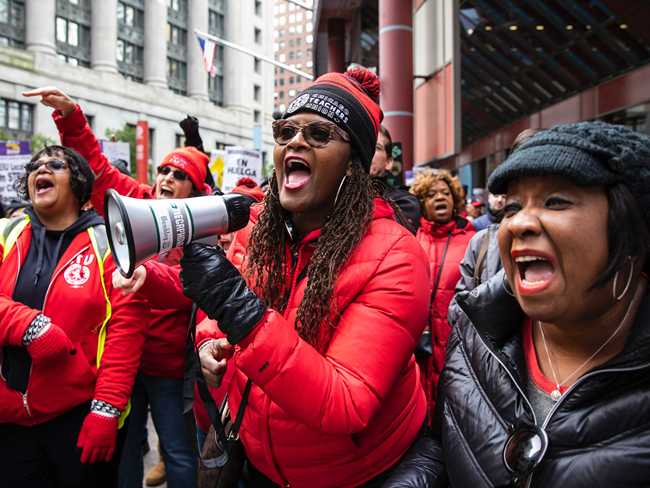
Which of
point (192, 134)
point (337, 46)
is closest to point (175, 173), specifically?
point (192, 134)

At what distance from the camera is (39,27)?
143 ft

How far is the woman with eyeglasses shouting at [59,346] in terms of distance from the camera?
8.79 ft

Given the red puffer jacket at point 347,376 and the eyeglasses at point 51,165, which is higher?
the eyeglasses at point 51,165

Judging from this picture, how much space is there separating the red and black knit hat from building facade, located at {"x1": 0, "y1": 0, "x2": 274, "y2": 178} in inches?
1704

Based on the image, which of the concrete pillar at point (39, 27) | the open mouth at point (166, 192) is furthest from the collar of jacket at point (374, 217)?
the concrete pillar at point (39, 27)

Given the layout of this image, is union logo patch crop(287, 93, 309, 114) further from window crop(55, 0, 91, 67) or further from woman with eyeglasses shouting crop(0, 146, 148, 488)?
window crop(55, 0, 91, 67)

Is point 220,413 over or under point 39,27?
under

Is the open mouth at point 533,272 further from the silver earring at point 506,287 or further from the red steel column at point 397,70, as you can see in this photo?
the red steel column at point 397,70

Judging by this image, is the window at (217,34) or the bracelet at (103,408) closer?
the bracelet at (103,408)

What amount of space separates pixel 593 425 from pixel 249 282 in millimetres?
1190

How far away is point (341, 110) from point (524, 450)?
1.18m

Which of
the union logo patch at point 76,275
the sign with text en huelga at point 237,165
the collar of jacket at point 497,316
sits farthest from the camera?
the sign with text en huelga at point 237,165

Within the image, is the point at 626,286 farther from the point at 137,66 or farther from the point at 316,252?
the point at 137,66

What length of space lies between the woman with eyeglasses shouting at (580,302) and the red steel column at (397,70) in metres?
8.98
